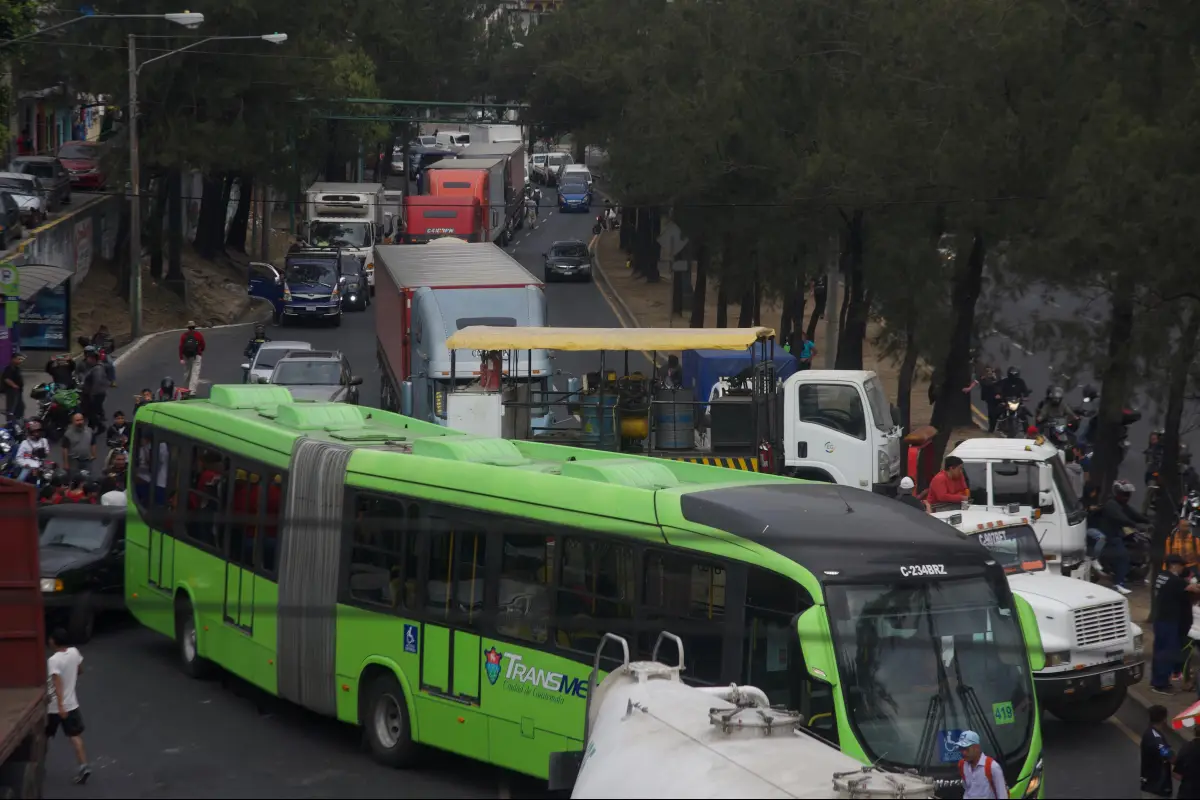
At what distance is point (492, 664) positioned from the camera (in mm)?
12172

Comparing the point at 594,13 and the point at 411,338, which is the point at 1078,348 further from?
the point at 594,13

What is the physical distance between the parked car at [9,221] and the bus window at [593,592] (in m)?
31.4

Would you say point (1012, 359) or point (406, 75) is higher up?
point (406, 75)

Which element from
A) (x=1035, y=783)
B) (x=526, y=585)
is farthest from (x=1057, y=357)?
(x=1035, y=783)

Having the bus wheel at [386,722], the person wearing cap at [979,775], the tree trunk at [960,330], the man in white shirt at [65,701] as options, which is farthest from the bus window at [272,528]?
the tree trunk at [960,330]

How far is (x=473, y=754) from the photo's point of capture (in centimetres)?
1222

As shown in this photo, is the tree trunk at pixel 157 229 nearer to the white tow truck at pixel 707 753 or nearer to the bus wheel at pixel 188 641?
the bus wheel at pixel 188 641

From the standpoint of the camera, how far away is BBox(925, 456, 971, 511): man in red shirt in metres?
18.0

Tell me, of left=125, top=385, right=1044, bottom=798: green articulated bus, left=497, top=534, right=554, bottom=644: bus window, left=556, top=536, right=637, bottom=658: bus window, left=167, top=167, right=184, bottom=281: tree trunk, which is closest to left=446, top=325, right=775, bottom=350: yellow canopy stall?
left=125, top=385, right=1044, bottom=798: green articulated bus

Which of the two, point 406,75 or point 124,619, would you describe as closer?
point 124,619

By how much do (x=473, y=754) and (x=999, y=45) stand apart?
1614cm

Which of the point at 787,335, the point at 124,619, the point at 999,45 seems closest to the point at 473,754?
the point at 124,619

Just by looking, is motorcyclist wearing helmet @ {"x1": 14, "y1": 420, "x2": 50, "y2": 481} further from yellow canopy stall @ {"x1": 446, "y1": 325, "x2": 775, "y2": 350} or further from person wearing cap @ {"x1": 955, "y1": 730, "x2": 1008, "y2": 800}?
person wearing cap @ {"x1": 955, "y1": 730, "x2": 1008, "y2": 800}

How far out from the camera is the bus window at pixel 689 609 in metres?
10.5
